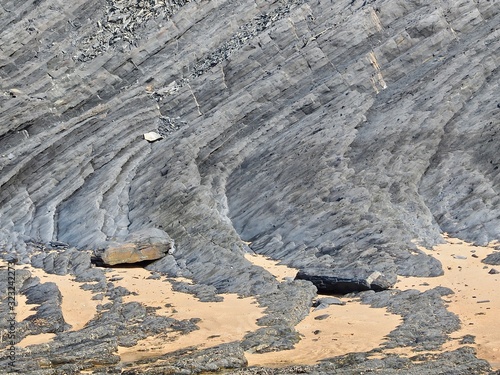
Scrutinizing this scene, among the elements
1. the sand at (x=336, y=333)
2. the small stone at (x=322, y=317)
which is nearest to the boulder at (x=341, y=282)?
the sand at (x=336, y=333)

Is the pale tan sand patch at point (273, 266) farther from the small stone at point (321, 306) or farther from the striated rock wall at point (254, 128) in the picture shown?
the small stone at point (321, 306)

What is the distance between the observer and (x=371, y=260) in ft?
136

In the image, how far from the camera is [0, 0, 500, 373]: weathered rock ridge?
45.4 m

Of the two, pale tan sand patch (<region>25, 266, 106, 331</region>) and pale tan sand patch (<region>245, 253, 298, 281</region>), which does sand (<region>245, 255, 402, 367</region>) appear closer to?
pale tan sand patch (<region>245, 253, 298, 281</region>)

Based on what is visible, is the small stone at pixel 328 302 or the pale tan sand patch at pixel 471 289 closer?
the pale tan sand patch at pixel 471 289

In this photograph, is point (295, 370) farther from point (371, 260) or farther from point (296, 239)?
point (296, 239)

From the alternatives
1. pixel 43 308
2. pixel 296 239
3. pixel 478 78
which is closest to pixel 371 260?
pixel 296 239

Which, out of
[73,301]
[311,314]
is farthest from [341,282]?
[73,301]

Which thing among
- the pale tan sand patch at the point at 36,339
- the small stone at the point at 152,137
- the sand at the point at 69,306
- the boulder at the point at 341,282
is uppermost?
the small stone at the point at 152,137

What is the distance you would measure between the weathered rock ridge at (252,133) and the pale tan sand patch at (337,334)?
6.67ft

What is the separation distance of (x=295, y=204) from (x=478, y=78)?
15.4 meters

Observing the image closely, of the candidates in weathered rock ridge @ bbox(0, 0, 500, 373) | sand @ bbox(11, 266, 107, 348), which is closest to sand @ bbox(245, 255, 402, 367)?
weathered rock ridge @ bbox(0, 0, 500, 373)

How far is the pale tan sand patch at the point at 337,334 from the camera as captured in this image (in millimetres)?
29516

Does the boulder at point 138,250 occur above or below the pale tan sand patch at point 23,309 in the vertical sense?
above
